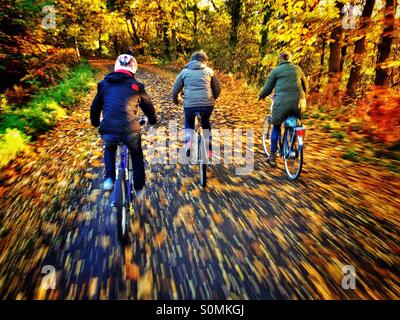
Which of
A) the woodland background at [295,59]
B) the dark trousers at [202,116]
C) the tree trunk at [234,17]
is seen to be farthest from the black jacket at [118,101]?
the tree trunk at [234,17]

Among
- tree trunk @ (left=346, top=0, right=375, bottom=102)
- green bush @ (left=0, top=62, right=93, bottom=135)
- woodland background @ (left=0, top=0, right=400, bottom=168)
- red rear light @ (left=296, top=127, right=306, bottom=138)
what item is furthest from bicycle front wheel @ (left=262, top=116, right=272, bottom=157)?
green bush @ (left=0, top=62, right=93, bottom=135)

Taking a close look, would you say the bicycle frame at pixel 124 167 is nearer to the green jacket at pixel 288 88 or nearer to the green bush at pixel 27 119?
the green jacket at pixel 288 88

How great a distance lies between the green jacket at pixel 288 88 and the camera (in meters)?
5.45

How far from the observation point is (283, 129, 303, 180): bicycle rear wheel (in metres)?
5.49

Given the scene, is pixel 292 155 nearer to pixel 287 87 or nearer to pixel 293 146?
pixel 293 146

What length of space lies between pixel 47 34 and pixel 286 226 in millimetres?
15586

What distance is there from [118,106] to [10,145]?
459 cm

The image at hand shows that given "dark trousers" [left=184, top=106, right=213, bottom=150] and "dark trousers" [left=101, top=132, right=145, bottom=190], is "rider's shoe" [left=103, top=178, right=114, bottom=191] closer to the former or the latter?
"dark trousers" [left=101, top=132, right=145, bottom=190]

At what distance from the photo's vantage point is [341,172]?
6.01 m

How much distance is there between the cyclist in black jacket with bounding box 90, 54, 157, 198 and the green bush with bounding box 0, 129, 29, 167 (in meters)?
3.83

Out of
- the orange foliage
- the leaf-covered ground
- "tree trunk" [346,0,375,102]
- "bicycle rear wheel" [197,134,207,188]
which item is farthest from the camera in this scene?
"tree trunk" [346,0,375,102]

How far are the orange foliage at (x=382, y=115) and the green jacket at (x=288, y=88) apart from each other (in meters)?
3.01

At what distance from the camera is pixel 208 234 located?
3924 millimetres
